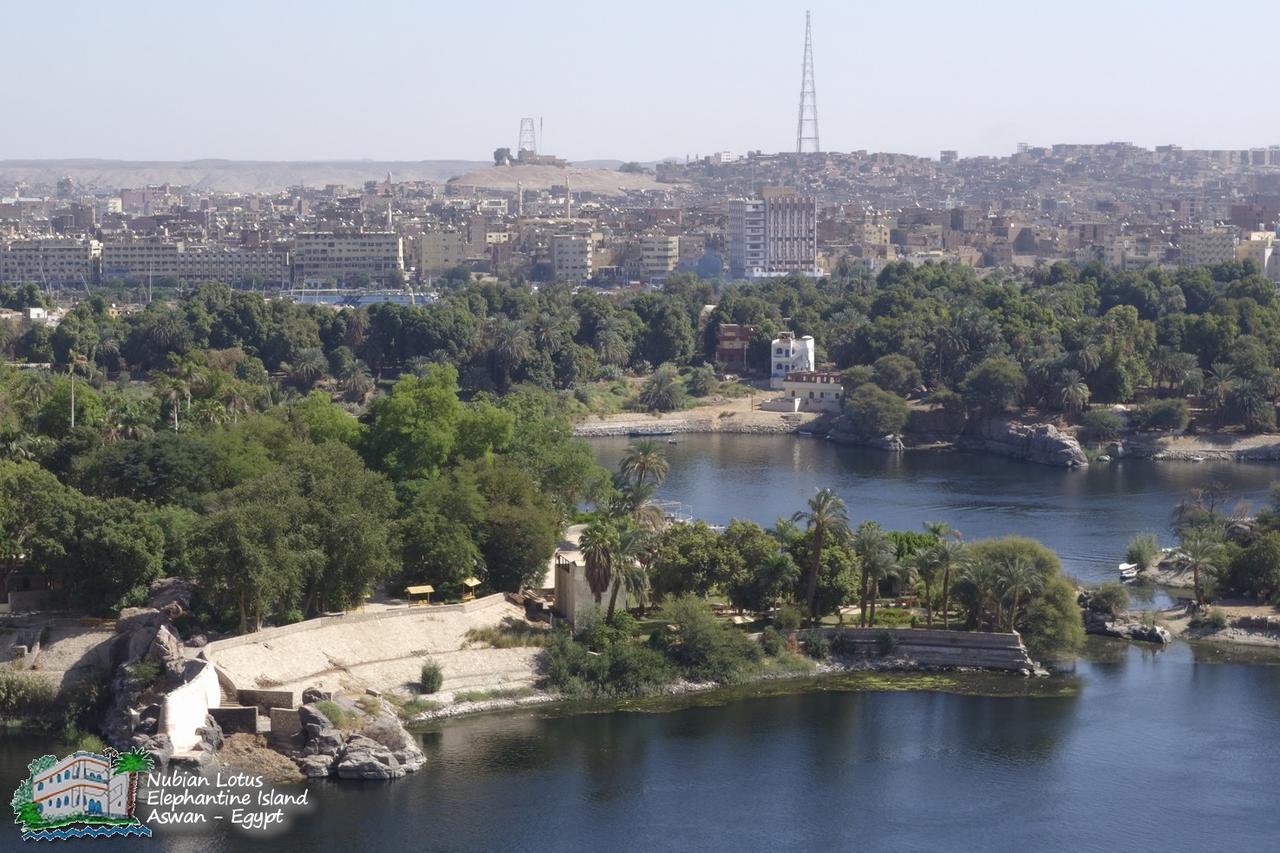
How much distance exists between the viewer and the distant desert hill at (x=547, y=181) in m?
162

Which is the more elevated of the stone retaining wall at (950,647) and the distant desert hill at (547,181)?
the distant desert hill at (547,181)

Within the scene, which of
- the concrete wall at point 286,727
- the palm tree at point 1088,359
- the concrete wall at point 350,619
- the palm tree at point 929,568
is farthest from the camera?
the palm tree at point 1088,359

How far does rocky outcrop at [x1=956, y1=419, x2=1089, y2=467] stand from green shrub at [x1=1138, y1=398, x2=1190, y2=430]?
211cm

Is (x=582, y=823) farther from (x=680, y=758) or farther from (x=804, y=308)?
(x=804, y=308)

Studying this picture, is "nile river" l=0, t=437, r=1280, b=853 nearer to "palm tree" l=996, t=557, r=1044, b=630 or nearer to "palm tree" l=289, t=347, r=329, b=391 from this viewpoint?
"palm tree" l=996, t=557, r=1044, b=630

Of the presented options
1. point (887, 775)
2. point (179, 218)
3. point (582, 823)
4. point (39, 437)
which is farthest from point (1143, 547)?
point (179, 218)

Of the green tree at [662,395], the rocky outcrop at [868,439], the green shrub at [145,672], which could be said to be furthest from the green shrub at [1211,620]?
the green tree at [662,395]

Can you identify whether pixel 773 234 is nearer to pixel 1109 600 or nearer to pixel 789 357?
pixel 789 357

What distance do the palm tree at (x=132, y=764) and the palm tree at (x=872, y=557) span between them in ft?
31.8

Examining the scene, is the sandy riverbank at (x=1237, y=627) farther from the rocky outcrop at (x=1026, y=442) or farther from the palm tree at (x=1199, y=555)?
the rocky outcrop at (x=1026, y=442)

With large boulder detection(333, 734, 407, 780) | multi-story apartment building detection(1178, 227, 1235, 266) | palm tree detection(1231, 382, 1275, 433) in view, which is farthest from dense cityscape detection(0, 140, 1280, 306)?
large boulder detection(333, 734, 407, 780)

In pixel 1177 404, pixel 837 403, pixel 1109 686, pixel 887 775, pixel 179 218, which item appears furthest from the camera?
pixel 179 218

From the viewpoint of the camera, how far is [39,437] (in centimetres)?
2991

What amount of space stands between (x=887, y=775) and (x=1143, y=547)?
11.1m
